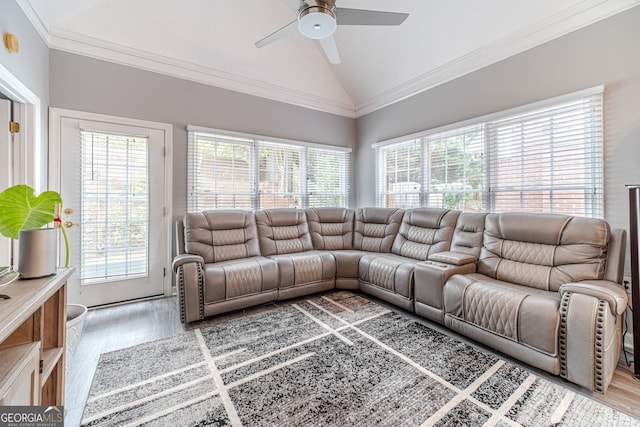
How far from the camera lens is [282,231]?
12.5 feet

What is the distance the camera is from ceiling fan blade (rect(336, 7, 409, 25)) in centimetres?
222

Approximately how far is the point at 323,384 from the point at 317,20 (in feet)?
8.54

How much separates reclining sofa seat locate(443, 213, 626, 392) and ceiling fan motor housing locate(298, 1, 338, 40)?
7.72 ft

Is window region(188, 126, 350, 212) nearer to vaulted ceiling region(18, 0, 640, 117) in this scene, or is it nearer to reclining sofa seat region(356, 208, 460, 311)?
vaulted ceiling region(18, 0, 640, 117)

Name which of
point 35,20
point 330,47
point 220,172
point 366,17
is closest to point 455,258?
point 366,17

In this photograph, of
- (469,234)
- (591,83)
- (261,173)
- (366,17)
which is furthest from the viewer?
(261,173)

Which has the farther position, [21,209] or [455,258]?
[455,258]

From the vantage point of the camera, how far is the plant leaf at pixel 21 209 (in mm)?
1296

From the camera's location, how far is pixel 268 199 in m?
4.22

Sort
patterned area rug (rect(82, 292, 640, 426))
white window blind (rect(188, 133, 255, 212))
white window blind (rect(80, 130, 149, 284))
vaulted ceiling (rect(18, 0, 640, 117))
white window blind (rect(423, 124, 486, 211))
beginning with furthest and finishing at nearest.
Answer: white window blind (rect(188, 133, 255, 212)) → white window blind (rect(423, 124, 486, 211)) → white window blind (rect(80, 130, 149, 284)) → vaulted ceiling (rect(18, 0, 640, 117)) → patterned area rug (rect(82, 292, 640, 426))

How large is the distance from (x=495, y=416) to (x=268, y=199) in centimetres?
348

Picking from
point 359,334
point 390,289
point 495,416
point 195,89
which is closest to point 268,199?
point 195,89

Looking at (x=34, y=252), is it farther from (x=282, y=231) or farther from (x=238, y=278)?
(x=282, y=231)

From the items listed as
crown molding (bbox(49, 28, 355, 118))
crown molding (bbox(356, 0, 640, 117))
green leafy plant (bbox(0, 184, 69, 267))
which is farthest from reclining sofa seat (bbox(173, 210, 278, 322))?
crown molding (bbox(356, 0, 640, 117))
